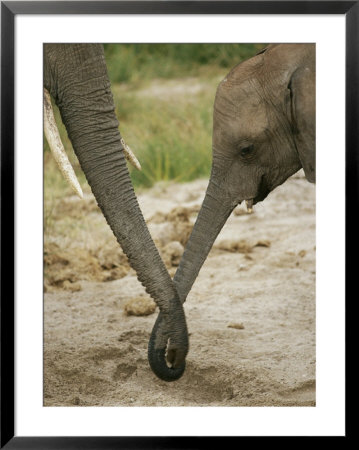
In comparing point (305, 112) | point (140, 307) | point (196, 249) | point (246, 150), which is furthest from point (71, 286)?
point (305, 112)

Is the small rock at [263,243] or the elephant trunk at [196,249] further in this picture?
the small rock at [263,243]

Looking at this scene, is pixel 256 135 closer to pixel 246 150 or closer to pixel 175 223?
pixel 246 150

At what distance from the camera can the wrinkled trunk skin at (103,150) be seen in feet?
8.80

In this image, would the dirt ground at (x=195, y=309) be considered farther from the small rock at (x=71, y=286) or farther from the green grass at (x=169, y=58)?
the green grass at (x=169, y=58)

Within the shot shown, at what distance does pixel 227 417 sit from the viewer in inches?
109

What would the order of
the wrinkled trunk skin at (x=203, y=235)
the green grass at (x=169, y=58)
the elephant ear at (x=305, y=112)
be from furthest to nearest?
the green grass at (x=169, y=58)
the wrinkled trunk skin at (x=203, y=235)
the elephant ear at (x=305, y=112)

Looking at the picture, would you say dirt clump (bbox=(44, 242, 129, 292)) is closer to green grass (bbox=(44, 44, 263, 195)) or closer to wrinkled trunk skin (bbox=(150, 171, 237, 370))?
green grass (bbox=(44, 44, 263, 195))

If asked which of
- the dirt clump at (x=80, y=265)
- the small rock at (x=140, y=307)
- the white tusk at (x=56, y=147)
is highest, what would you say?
the white tusk at (x=56, y=147)

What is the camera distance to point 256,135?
2.92m

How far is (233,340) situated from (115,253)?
1.00 m

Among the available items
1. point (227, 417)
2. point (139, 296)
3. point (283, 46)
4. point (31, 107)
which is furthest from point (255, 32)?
point (139, 296)

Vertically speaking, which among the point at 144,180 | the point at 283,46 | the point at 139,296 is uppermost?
the point at 283,46

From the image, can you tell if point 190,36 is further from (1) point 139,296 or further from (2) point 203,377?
(1) point 139,296

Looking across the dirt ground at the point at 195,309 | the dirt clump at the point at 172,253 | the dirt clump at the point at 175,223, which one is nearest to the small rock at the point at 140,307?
the dirt ground at the point at 195,309
